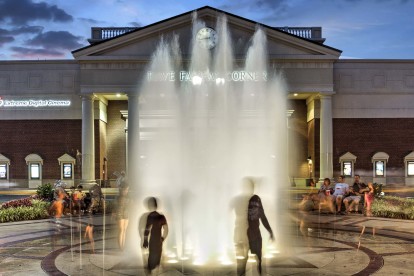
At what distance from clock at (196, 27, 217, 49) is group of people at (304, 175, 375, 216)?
69.2ft

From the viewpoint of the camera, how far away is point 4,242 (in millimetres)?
15125

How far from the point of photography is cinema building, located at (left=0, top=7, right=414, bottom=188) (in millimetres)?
41406

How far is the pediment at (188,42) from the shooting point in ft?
135

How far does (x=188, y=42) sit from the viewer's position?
41.9 meters

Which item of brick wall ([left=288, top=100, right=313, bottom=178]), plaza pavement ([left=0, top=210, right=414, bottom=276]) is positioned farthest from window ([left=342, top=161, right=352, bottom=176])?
plaza pavement ([left=0, top=210, right=414, bottom=276])

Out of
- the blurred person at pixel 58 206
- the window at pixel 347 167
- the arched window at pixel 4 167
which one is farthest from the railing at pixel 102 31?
the blurred person at pixel 58 206

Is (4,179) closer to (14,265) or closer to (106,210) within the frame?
(106,210)

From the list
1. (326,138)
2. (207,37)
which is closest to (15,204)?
(207,37)

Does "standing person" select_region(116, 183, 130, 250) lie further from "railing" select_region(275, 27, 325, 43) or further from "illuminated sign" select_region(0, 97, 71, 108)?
"railing" select_region(275, 27, 325, 43)

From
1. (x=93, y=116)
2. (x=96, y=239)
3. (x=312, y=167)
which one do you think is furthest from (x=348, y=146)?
(x=96, y=239)

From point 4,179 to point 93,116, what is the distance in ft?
30.6

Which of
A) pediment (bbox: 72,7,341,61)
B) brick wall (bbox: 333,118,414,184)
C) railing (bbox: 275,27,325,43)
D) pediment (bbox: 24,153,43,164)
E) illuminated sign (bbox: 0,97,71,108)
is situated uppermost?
railing (bbox: 275,27,325,43)

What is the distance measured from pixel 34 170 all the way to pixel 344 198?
1141 inches

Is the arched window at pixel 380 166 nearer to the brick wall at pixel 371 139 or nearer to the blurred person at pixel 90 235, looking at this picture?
the brick wall at pixel 371 139
